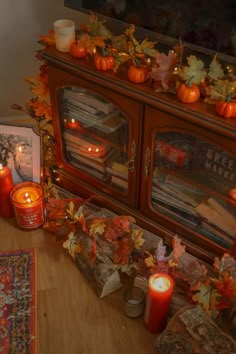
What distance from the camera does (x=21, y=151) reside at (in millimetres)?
1872

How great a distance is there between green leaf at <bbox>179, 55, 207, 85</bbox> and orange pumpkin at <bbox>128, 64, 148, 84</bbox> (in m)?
0.14

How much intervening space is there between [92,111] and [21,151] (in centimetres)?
40

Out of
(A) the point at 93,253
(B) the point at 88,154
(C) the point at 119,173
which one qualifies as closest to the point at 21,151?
→ (B) the point at 88,154

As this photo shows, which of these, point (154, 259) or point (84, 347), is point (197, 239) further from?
point (84, 347)

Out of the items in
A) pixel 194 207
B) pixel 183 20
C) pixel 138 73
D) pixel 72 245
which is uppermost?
pixel 183 20

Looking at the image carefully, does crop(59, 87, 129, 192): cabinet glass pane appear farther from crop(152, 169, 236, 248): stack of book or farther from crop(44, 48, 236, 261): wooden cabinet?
crop(152, 169, 236, 248): stack of book

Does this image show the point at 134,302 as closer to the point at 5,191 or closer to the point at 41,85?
the point at 5,191

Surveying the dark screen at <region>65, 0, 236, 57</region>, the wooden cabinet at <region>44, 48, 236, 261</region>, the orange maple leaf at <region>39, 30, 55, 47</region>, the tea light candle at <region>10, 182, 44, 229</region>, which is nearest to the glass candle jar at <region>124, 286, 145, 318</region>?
the wooden cabinet at <region>44, 48, 236, 261</region>

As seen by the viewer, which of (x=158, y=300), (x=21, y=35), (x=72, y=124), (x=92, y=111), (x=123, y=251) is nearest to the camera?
(x=158, y=300)

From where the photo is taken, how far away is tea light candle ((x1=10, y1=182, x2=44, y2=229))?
5.72 feet

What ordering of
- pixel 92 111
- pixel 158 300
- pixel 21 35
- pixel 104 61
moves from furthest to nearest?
pixel 21 35 < pixel 92 111 < pixel 104 61 < pixel 158 300

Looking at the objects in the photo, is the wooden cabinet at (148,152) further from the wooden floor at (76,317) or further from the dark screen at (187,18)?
the wooden floor at (76,317)

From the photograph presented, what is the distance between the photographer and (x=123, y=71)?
1.51m

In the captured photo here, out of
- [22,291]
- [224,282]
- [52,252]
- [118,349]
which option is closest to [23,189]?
[52,252]
